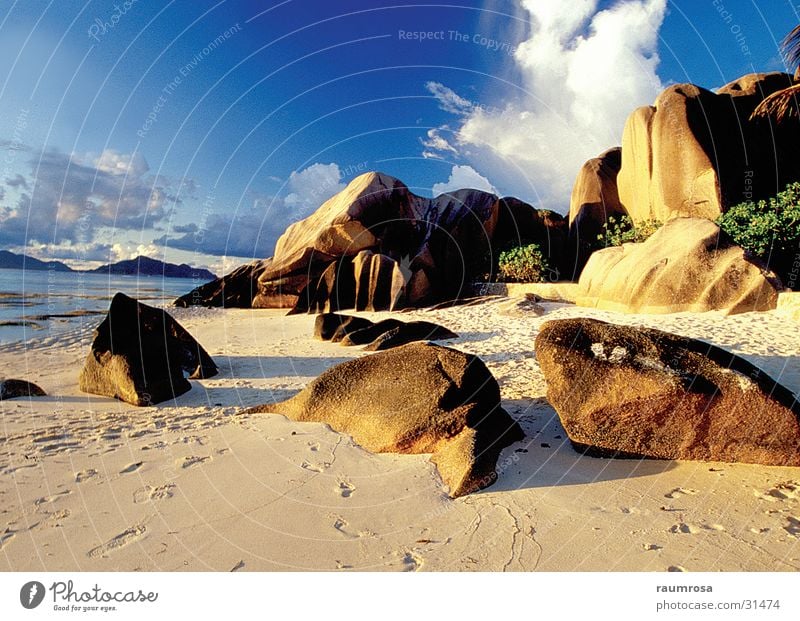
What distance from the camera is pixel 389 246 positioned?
19.5 m

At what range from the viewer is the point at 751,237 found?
12.8 m

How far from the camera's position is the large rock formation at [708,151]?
17.0 meters

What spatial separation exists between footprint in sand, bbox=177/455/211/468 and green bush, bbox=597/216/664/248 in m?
17.5

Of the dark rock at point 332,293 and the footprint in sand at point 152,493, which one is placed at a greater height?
the dark rock at point 332,293

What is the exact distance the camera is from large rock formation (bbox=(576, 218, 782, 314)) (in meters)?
9.95

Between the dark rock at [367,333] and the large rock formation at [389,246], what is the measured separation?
5.73 meters

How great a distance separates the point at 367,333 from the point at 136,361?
480 cm

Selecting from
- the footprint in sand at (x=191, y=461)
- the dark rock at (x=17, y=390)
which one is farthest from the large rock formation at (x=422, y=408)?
the dark rock at (x=17, y=390)

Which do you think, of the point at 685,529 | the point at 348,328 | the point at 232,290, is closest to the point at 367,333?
the point at 348,328

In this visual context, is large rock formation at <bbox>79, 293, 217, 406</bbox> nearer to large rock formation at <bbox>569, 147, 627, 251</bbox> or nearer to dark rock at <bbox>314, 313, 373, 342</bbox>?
dark rock at <bbox>314, 313, 373, 342</bbox>

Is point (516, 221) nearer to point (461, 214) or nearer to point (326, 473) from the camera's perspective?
point (461, 214)

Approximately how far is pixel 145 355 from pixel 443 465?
4939 mm

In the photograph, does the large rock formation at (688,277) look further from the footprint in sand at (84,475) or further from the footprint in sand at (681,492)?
the footprint in sand at (84,475)

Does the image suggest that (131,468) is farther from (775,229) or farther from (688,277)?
(775,229)
